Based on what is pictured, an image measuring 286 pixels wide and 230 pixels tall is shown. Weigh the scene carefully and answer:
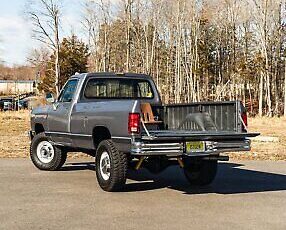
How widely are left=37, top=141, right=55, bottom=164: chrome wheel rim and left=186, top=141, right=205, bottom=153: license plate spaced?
4.75 meters

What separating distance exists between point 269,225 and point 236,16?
50.9 m

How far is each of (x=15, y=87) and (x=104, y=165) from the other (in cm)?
10194

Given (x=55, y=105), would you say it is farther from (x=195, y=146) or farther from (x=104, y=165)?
(x=195, y=146)

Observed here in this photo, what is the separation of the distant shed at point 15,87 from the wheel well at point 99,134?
9461 centimetres

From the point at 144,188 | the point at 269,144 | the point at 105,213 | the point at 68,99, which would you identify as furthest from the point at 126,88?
the point at 269,144

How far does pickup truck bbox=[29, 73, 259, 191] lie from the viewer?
902 cm

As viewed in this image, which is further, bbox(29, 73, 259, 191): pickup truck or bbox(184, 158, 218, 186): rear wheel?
bbox(184, 158, 218, 186): rear wheel

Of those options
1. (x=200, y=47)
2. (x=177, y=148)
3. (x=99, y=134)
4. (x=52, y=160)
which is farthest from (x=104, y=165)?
(x=200, y=47)

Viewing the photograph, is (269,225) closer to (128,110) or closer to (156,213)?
(156,213)

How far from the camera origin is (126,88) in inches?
460

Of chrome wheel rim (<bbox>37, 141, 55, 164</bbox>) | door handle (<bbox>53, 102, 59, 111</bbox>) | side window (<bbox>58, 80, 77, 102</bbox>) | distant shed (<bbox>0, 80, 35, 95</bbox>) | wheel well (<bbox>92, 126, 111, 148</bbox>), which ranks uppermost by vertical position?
distant shed (<bbox>0, 80, 35, 95</bbox>)

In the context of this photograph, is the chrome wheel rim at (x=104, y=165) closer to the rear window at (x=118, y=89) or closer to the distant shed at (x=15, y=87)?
the rear window at (x=118, y=89)

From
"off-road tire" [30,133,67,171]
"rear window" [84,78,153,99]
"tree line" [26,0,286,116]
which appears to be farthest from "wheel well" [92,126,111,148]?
"tree line" [26,0,286,116]

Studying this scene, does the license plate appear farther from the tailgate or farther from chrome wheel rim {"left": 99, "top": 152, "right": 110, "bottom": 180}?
chrome wheel rim {"left": 99, "top": 152, "right": 110, "bottom": 180}
